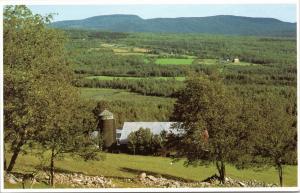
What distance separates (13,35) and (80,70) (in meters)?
1.70

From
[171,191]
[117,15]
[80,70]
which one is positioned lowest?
[171,191]

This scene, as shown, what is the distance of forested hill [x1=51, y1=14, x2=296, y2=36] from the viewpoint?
58.4ft

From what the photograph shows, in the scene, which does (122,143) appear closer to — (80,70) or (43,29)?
(80,70)

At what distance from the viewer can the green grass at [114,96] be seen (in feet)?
59.2

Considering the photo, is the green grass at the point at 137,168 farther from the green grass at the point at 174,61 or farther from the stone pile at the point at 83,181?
the green grass at the point at 174,61

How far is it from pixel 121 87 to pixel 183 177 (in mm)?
2500

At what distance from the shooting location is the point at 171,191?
17.6 meters

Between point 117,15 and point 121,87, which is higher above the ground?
point 117,15

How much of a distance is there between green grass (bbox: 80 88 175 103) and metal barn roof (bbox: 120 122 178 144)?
53 cm

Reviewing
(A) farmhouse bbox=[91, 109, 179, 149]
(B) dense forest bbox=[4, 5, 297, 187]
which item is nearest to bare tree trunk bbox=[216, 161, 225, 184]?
(B) dense forest bbox=[4, 5, 297, 187]

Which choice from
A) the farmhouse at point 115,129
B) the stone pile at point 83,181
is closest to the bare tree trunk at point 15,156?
the stone pile at point 83,181

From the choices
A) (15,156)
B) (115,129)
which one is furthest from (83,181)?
(15,156)

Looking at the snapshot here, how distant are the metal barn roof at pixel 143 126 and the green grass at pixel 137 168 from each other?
0.47 metres
